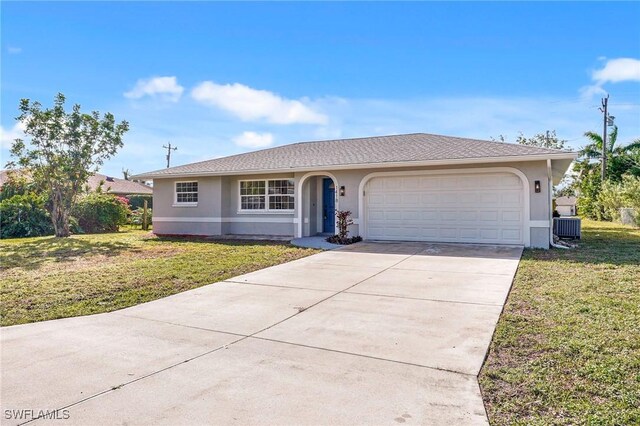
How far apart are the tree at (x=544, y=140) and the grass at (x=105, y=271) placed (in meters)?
40.8

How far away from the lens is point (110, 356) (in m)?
3.92

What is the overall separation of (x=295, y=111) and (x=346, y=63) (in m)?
6.18

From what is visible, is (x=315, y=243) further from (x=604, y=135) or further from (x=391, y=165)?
(x=604, y=135)

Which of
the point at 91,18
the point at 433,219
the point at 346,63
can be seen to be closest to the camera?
the point at 91,18

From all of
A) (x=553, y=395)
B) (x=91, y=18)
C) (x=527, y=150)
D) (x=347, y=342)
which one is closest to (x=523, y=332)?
(x=553, y=395)

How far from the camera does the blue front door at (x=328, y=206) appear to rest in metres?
15.5

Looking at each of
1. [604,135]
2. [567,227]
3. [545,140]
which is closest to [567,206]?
[545,140]

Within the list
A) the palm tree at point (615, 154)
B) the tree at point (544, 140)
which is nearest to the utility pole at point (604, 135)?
the palm tree at point (615, 154)

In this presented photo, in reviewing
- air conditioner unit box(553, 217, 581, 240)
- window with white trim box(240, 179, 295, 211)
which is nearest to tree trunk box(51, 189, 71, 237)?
window with white trim box(240, 179, 295, 211)

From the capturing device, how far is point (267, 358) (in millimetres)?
3832

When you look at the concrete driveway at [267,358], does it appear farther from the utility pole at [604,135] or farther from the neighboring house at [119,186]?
the neighboring house at [119,186]

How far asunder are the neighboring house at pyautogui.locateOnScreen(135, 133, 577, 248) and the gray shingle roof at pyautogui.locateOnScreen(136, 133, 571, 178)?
45mm

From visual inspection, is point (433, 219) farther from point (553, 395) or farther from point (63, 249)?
point (63, 249)

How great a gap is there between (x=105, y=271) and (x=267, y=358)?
6.05 meters
